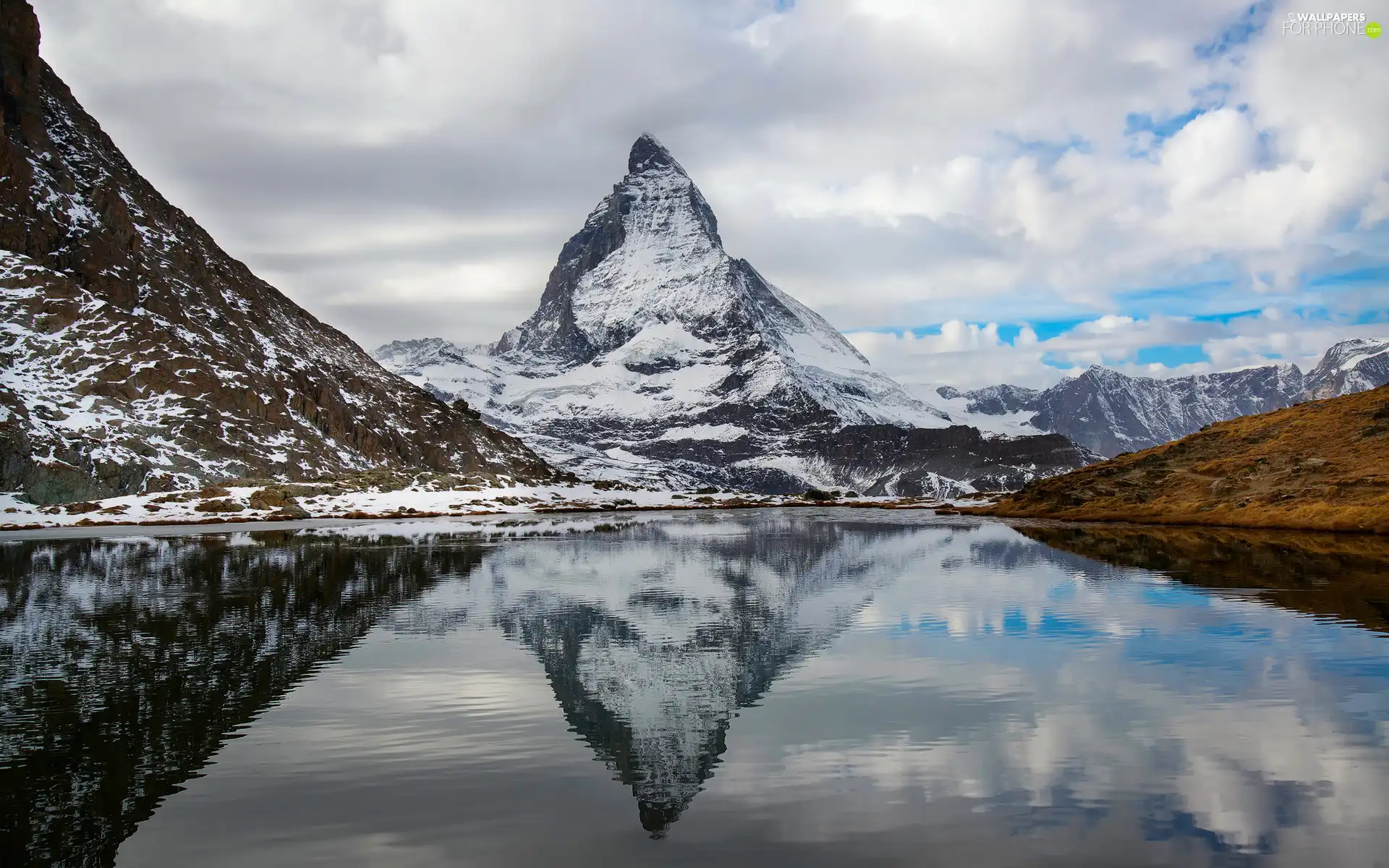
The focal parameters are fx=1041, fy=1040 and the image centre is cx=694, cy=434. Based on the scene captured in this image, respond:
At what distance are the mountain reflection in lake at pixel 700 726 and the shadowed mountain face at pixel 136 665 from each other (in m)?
0.10

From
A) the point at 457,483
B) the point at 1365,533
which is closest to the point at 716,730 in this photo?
the point at 1365,533

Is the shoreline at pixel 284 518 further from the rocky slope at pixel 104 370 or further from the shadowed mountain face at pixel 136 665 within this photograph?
the shadowed mountain face at pixel 136 665

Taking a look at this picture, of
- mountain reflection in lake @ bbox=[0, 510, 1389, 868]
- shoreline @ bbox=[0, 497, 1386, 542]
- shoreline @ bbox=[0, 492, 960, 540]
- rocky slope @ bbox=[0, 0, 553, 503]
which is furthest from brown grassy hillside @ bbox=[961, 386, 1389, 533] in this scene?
rocky slope @ bbox=[0, 0, 553, 503]

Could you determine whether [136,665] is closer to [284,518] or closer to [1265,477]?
[1265,477]

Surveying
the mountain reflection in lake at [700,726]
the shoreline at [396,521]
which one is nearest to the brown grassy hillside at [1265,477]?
the shoreline at [396,521]

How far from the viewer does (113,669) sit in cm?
2200

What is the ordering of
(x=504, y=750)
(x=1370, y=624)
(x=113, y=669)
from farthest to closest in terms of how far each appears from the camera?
(x=1370, y=624), (x=113, y=669), (x=504, y=750)

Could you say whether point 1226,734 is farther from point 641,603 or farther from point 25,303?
point 25,303

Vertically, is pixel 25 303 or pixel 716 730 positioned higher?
pixel 25 303

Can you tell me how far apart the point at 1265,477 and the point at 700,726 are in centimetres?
7606

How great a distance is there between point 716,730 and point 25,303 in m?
A: 177

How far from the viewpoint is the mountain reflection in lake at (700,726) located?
1216 centimetres

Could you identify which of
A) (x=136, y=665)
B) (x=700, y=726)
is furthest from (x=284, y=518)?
(x=700, y=726)

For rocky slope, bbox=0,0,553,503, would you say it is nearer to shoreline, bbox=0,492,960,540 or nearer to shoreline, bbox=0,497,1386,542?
shoreline, bbox=0,492,960,540
